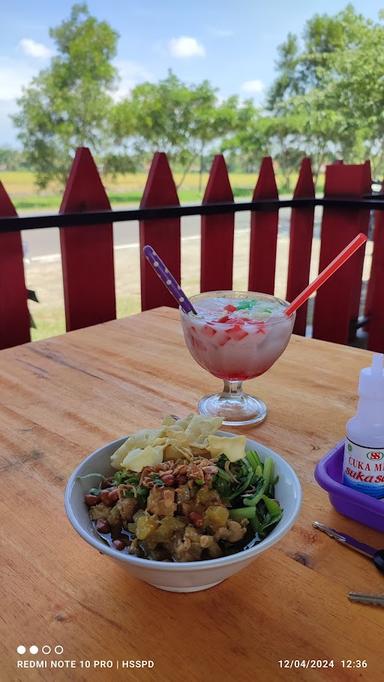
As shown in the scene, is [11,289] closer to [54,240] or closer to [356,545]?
[356,545]

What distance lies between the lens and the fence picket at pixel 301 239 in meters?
2.24

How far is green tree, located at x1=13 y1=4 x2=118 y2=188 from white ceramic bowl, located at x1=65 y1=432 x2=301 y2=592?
21.9 metres

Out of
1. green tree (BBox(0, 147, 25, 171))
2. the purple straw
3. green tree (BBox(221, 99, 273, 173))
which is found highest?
green tree (BBox(221, 99, 273, 173))

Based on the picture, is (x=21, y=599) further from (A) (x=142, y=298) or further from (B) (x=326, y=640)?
(A) (x=142, y=298)

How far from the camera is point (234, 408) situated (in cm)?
79

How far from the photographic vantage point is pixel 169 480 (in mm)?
435

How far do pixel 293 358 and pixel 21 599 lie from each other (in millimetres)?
707

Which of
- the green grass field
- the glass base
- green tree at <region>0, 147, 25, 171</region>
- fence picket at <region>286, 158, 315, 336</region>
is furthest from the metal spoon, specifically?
green tree at <region>0, 147, 25, 171</region>

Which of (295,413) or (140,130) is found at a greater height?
(140,130)

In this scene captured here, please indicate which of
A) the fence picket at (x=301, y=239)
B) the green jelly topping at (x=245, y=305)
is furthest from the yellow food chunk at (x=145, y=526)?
the fence picket at (x=301, y=239)

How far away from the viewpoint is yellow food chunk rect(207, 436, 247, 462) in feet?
1.57

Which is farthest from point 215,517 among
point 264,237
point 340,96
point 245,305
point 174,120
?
point 174,120

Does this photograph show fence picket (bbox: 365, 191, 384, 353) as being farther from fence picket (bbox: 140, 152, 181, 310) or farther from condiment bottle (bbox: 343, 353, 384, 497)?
condiment bottle (bbox: 343, 353, 384, 497)

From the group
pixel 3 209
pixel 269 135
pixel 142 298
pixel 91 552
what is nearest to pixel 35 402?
pixel 91 552
